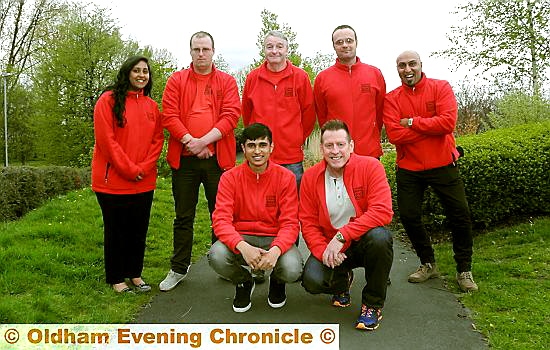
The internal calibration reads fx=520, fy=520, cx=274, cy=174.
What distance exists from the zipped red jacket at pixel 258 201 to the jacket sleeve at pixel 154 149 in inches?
30.5

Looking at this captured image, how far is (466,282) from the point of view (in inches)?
190

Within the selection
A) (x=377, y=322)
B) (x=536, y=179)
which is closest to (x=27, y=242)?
(x=377, y=322)

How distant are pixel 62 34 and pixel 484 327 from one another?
28780 mm

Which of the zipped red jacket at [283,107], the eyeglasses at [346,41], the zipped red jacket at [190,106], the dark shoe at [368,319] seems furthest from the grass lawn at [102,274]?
the eyeglasses at [346,41]

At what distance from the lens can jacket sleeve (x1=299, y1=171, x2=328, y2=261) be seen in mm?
4180

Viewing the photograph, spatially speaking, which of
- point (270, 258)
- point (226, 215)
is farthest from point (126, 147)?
point (270, 258)

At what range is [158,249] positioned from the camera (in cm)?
666

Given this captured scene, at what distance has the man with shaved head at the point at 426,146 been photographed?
15.6ft

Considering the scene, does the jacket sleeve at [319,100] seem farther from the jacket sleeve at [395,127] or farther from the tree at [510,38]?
the tree at [510,38]

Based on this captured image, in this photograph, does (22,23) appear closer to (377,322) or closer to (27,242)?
(27,242)

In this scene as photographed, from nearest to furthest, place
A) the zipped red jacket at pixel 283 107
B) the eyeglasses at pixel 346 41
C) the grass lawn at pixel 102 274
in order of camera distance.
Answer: the grass lawn at pixel 102 274, the eyeglasses at pixel 346 41, the zipped red jacket at pixel 283 107

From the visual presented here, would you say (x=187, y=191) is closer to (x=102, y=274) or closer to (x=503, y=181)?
(x=102, y=274)

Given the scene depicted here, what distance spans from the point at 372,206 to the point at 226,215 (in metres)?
1.18

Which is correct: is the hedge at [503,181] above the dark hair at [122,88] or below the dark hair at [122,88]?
below
